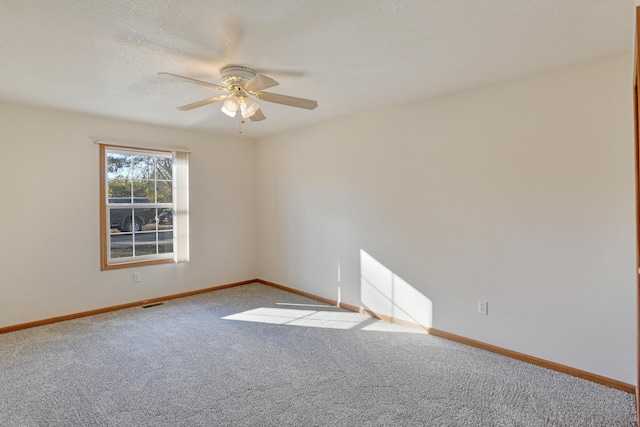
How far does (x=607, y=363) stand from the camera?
→ 2566mm

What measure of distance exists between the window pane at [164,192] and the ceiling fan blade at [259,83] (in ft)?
9.54

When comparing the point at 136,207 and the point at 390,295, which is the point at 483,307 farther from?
the point at 136,207

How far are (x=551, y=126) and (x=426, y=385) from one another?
220 cm

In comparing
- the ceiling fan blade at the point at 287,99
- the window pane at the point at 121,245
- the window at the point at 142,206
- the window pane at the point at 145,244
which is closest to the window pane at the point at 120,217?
the window at the point at 142,206

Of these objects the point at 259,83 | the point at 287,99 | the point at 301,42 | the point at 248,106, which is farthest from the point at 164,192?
the point at 301,42

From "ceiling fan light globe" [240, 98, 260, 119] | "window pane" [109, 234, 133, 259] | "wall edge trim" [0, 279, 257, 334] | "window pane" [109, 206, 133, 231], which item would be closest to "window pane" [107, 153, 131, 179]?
"window pane" [109, 206, 133, 231]

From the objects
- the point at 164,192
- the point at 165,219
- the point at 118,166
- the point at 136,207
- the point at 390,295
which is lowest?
the point at 390,295

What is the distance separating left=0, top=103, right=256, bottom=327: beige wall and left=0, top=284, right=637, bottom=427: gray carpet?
443mm

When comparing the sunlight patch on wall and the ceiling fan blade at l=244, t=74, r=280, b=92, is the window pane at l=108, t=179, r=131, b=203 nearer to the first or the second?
the ceiling fan blade at l=244, t=74, r=280, b=92

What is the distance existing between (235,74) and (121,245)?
118 inches

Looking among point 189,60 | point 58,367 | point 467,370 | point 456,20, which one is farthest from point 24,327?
point 456,20

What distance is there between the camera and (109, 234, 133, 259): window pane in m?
4.46

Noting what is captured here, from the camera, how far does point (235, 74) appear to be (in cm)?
272

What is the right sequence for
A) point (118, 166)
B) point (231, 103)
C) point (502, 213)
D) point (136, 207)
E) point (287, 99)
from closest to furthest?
point (231, 103)
point (287, 99)
point (502, 213)
point (118, 166)
point (136, 207)
